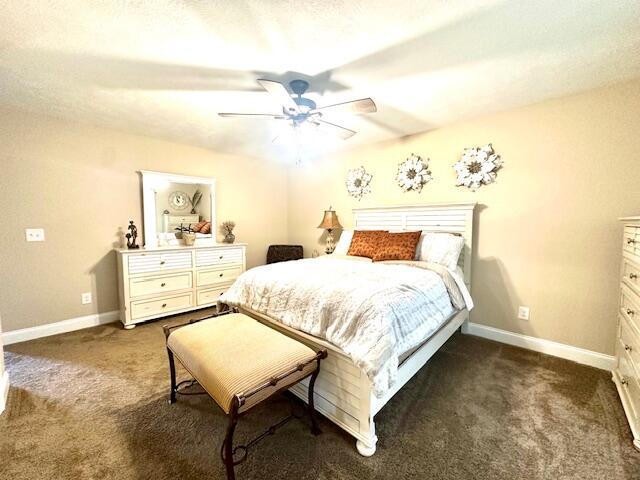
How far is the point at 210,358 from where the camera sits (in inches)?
54.4

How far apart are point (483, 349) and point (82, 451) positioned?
3.00m

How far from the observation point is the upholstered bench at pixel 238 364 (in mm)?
1187

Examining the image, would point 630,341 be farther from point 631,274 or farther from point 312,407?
point 312,407

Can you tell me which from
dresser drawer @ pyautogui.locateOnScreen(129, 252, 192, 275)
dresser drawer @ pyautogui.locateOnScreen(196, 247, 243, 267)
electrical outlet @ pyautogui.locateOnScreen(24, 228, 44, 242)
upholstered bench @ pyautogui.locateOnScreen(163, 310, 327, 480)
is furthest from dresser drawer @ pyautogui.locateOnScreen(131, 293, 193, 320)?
upholstered bench @ pyautogui.locateOnScreen(163, 310, 327, 480)

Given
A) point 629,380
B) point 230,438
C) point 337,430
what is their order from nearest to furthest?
point 230,438
point 337,430
point 629,380

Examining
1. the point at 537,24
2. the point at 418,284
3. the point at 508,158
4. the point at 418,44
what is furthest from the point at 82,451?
the point at 508,158

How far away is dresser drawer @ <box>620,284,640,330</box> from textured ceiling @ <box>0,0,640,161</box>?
1.55 metres

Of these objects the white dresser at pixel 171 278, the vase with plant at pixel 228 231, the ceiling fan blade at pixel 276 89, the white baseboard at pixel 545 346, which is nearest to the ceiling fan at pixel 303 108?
the ceiling fan blade at pixel 276 89

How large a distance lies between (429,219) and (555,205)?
108 cm

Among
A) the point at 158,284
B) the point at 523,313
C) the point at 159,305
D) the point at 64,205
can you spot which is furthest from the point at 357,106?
the point at 64,205

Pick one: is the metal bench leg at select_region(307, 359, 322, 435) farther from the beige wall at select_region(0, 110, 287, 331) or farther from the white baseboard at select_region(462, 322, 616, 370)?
the beige wall at select_region(0, 110, 287, 331)

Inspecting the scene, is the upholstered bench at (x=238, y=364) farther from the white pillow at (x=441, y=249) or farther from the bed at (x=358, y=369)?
the white pillow at (x=441, y=249)

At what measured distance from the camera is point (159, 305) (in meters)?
3.19

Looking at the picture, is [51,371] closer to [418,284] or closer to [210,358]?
[210,358]
